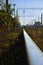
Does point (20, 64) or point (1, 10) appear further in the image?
point (1, 10)

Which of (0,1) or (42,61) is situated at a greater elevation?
(42,61)

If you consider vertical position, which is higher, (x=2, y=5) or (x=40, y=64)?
(x=40, y=64)

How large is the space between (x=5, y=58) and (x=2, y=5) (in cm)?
2316

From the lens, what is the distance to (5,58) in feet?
17.3

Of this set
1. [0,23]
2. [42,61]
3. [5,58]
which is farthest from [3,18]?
[42,61]

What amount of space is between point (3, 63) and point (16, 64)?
0.27 metres

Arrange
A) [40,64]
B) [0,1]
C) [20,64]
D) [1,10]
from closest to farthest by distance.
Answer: [40,64] → [20,64] → [0,1] → [1,10]

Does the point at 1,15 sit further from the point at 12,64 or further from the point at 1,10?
the point at 12,64

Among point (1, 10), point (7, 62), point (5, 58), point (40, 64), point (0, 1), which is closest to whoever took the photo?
point (40, 64)

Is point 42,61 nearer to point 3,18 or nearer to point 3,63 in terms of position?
point 3,63

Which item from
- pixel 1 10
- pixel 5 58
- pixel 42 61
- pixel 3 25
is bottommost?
pixel 3 25

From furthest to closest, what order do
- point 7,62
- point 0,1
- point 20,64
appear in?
point 0,1 < point 7,62 < point 20,64

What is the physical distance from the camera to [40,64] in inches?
77.8

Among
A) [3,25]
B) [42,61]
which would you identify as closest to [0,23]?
[3,25]
